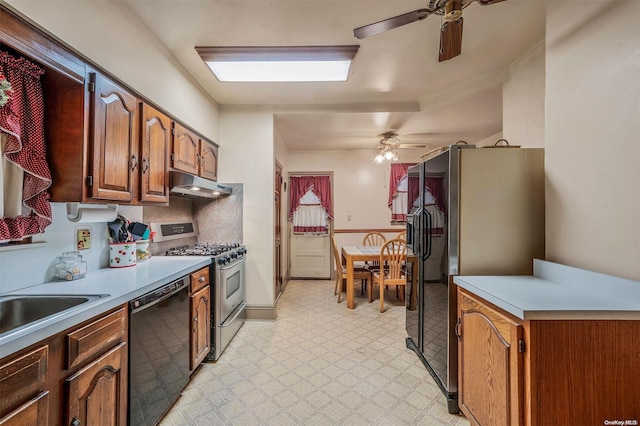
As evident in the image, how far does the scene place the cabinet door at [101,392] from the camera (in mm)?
1053

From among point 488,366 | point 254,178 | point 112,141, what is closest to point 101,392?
point 112,141

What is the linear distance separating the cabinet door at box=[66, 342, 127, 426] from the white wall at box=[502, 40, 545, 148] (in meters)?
3.03

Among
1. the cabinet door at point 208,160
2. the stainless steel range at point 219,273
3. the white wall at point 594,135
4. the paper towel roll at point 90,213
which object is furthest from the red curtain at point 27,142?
the white wall at point 594,135

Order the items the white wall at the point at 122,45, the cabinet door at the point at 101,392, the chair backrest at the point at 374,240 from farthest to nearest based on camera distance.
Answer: the chair backrest at the point at 374,240 < the white wall at the point at 122,45 < the cabinet door at the point at 101,392

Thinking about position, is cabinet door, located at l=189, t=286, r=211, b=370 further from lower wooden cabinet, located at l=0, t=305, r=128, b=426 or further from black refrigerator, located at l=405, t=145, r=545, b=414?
black refrigerator, located at l=405, t=145, r=545, b=414

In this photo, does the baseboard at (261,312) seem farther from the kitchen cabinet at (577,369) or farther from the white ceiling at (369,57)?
the kitchen cabinet at (577,369)

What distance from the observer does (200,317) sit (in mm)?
2123

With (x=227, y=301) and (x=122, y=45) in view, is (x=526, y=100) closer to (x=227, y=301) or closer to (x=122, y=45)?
(x=122, y=45)

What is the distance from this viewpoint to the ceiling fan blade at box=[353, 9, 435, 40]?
1.45 metres

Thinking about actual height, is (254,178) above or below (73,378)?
above

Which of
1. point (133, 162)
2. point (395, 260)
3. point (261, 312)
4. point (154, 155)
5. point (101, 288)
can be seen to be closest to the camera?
point (101, 288)

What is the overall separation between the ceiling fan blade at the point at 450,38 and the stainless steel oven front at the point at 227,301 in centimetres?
232

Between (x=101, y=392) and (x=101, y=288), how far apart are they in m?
0.48

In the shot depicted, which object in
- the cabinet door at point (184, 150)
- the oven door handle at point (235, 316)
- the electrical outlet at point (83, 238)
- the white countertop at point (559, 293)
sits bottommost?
the oven door handle at point (235, 316)
